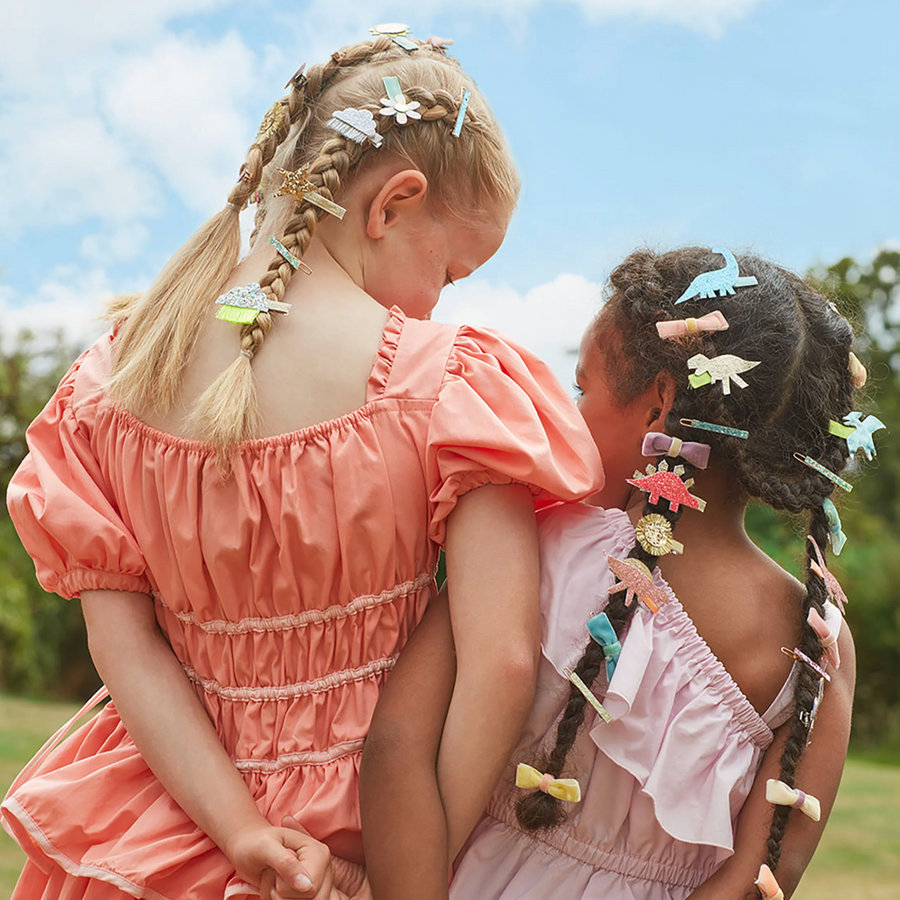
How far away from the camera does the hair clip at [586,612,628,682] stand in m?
1.28

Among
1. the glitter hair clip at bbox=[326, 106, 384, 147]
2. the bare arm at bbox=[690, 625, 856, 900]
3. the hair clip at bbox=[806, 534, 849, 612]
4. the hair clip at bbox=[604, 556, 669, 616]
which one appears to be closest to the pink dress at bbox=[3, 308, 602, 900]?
the hair clip at bbox=[604, 556, 669, 616]

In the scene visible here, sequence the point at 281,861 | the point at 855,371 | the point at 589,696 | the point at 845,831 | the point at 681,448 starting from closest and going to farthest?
the point at 281,861 < the point at 589,696 < the point at 681,448 < the point at 855,371 < the point at 845,831

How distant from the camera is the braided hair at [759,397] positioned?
1325 mm

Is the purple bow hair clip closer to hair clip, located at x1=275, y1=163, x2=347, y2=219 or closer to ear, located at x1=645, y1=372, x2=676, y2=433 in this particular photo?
ear, located at x1=645, y1=372, x2=676, y2=433

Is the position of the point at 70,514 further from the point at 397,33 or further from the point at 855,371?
the point at 855,371

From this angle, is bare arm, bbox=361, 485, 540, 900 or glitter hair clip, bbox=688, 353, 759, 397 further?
glitter hair clip, bbox=688, 353, 759, 397

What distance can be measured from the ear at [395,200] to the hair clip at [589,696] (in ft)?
2.05

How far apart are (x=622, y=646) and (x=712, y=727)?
0.16 m

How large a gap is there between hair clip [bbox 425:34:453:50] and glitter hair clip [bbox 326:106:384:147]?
0.24 m

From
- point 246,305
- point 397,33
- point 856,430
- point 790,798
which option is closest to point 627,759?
point 790,798

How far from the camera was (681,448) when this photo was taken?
1.35 m

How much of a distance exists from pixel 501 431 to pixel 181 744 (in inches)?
21.5

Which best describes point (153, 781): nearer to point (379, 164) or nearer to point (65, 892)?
point (65, 892)

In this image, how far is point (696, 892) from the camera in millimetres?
1340
